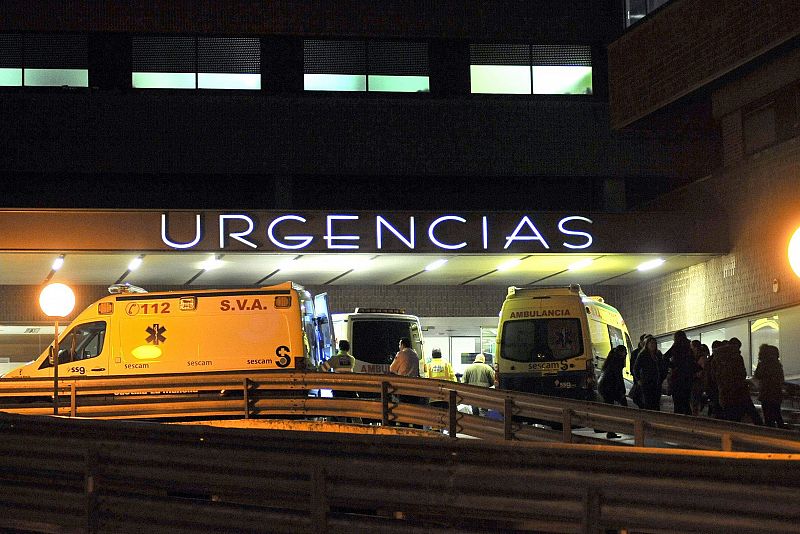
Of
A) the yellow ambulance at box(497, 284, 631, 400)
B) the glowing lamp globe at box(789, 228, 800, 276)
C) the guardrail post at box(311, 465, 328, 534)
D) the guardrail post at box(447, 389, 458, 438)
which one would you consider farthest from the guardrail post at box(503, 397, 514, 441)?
the guardrail post at box(311, 465, 328, 534)

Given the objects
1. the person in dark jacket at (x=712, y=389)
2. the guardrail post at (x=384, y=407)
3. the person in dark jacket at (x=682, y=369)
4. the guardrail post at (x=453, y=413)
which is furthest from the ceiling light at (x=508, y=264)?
the guardrail post at (x=453, y=413)

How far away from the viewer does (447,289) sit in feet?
118

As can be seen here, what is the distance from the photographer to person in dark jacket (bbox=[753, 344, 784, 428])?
1716 centimetres

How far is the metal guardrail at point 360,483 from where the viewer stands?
207 inches

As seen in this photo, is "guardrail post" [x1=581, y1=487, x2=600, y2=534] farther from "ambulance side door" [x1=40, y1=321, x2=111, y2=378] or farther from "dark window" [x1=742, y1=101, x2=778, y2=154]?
"dark window" [x1=742, y1=101, x2=778, y2=154]

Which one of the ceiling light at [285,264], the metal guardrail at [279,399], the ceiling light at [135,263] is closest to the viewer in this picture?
the metal guardrail at [279,399]

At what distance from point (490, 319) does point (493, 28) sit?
8117 millimetres

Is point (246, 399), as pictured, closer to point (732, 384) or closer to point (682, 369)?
point (682, 369)

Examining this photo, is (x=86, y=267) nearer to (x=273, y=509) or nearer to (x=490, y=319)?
(x=490, y=319)

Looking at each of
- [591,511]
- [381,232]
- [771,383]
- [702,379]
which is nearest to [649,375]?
[702,379]

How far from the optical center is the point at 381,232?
27.5m

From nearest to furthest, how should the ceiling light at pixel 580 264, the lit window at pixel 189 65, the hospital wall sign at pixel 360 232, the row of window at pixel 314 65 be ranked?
the hospital wall sign at pixel 360 232, the ceiling light at pixel 580 264, the row of window at pixel 314 65, the lit window at pixel 189 65

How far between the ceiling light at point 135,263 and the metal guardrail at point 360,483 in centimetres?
2112

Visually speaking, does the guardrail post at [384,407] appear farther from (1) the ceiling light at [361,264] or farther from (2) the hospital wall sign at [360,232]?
(1) the ceiling light at [361,264]
